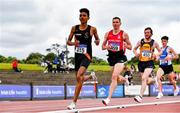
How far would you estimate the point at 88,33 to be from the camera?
38.6 feet

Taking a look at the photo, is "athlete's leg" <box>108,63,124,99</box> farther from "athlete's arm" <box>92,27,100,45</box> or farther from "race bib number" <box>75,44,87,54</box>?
"race bib number" <box>75,44,87,54</box>

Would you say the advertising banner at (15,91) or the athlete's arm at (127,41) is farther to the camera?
the advertising banner at (15,91)

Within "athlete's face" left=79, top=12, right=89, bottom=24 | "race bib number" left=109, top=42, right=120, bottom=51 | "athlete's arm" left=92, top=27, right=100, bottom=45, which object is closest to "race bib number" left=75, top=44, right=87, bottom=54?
"athlete's arm" left=92, top=27, right=100, bottom=45

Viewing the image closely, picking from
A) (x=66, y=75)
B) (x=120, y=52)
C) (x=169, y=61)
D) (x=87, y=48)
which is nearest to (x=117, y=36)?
(x=120, y=52)

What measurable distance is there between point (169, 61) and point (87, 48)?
997 cm

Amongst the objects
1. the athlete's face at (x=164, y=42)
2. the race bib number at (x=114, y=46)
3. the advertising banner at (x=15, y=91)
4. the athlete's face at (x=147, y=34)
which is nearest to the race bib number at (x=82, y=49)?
the race bib number at (x=114, y=46)

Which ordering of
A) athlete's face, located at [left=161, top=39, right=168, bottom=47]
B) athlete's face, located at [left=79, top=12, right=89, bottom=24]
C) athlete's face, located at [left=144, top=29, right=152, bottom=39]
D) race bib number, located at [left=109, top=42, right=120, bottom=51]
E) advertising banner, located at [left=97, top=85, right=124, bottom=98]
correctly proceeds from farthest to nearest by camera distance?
advertising banner, located at [left=97, top=85, right=124, bottom=98], athlete's face, located at [left=161, top=39, right=168, bottom=47], athlete's face, located at [left=144, top=29, right=152, bottom=39], race bib number, located at [left=109, top=42, right=120, bottom=51], athlete's face, located at [left=79, top=12, right=89, bottom=24]

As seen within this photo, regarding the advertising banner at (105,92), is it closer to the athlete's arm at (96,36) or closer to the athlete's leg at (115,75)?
the athlete's leg at (115,75)

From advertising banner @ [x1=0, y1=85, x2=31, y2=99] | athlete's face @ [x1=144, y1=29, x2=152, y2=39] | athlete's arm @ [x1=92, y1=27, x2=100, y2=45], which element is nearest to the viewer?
athlete's arm @ [x1=92, y1=27, x2=100, y2=45]

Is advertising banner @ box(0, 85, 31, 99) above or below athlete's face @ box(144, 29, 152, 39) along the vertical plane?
below

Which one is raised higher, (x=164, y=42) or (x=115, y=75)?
(x=164, y=42)

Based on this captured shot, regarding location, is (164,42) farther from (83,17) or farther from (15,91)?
(15,91)

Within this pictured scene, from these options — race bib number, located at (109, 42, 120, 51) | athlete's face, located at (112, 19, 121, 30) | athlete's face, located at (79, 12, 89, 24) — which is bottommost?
race bib number, located at (109, 42, 120, 51)

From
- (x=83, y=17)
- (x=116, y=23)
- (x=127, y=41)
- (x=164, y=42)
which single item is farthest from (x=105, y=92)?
(x=83, y=17)
